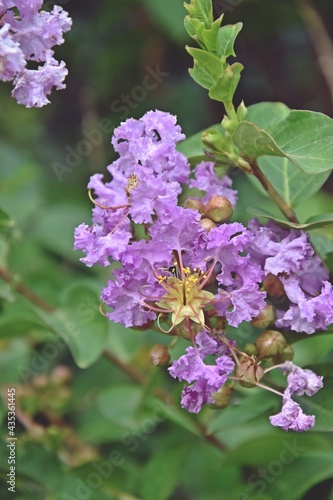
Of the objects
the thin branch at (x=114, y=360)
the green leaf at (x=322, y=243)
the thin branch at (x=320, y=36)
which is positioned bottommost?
the thin branch at (x=114, y=360)

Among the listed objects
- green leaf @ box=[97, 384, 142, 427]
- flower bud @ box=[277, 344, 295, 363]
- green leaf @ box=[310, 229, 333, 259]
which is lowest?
green leaf @ box=[97, 384, 142, 427]

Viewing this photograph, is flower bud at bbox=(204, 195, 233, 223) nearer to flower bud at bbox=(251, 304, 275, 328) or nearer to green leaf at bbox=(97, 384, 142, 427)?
flower bud at bbox=(251, 304, 275, 328)

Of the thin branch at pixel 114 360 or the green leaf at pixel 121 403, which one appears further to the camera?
the green leaf at pixel 121 403

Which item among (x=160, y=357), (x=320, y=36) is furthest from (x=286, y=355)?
(x=320, y=36)

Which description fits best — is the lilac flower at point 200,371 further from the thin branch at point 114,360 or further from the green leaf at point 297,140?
the thin branch at point 114,360

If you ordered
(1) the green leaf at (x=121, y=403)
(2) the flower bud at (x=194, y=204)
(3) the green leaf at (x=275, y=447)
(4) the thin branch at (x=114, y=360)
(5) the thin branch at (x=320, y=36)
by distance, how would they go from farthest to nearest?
(5) the thin branch at (x=320, y=36)
(1) the green leaf at (x=121, y=403)
(4) the thin branch at (x=114, y=360)
(3) the green leaf at (x=275, y=447)
(2) the flower bud at (x=194, y=204)

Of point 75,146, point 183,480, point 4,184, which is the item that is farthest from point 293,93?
point 183,480

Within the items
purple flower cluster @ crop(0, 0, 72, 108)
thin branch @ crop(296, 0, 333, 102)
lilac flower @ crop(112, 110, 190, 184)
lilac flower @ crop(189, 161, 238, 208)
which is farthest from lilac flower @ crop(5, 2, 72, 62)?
thin branch @ crop(296, 0, 333, 102)

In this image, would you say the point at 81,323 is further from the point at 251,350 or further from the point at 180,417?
the point at 251,350

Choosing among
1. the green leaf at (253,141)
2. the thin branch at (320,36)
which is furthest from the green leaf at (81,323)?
the thin branch at (320,36)
